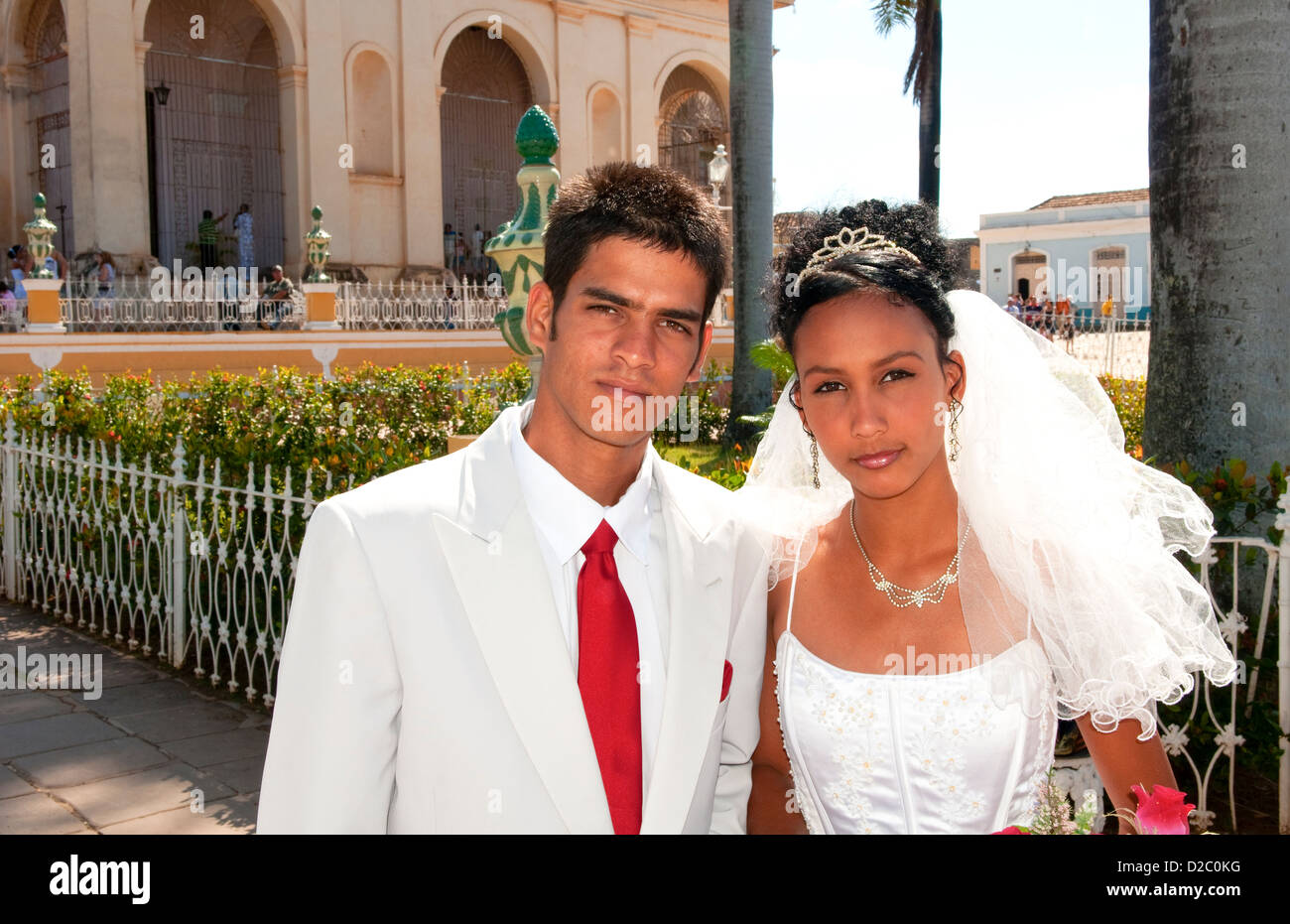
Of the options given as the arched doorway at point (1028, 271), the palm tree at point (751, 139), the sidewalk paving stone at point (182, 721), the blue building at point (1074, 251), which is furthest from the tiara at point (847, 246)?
the arched doorway at point (1028, 271)

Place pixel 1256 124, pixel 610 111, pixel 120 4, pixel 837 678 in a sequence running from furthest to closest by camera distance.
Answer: pixel 610 111 < pixel 120 4 < pixel 1256 124 < pixel 837 678

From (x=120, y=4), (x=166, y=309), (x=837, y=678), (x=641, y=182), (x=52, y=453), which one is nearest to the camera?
(x=641, y=182)

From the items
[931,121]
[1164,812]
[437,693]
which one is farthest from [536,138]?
[931,121]

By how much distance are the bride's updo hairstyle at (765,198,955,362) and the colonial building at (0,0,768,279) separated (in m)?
17.0

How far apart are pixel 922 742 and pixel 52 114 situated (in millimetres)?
21956

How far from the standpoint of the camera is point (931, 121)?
1839 centimetres

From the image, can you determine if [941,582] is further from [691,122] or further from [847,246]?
[691,122]

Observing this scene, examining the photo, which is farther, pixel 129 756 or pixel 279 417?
pixel 279 417

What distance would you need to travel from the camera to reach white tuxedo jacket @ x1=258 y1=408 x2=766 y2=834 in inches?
82.0

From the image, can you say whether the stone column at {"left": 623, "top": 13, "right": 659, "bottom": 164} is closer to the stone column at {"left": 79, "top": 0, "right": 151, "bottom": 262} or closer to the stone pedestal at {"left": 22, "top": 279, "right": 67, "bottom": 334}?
the stone column at {"left": 79, "top": 0, "right": 151, "bottom": 262}

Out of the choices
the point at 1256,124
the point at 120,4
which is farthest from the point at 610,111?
the point at 1256,124

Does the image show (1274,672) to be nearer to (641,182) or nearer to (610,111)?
(641,182)
